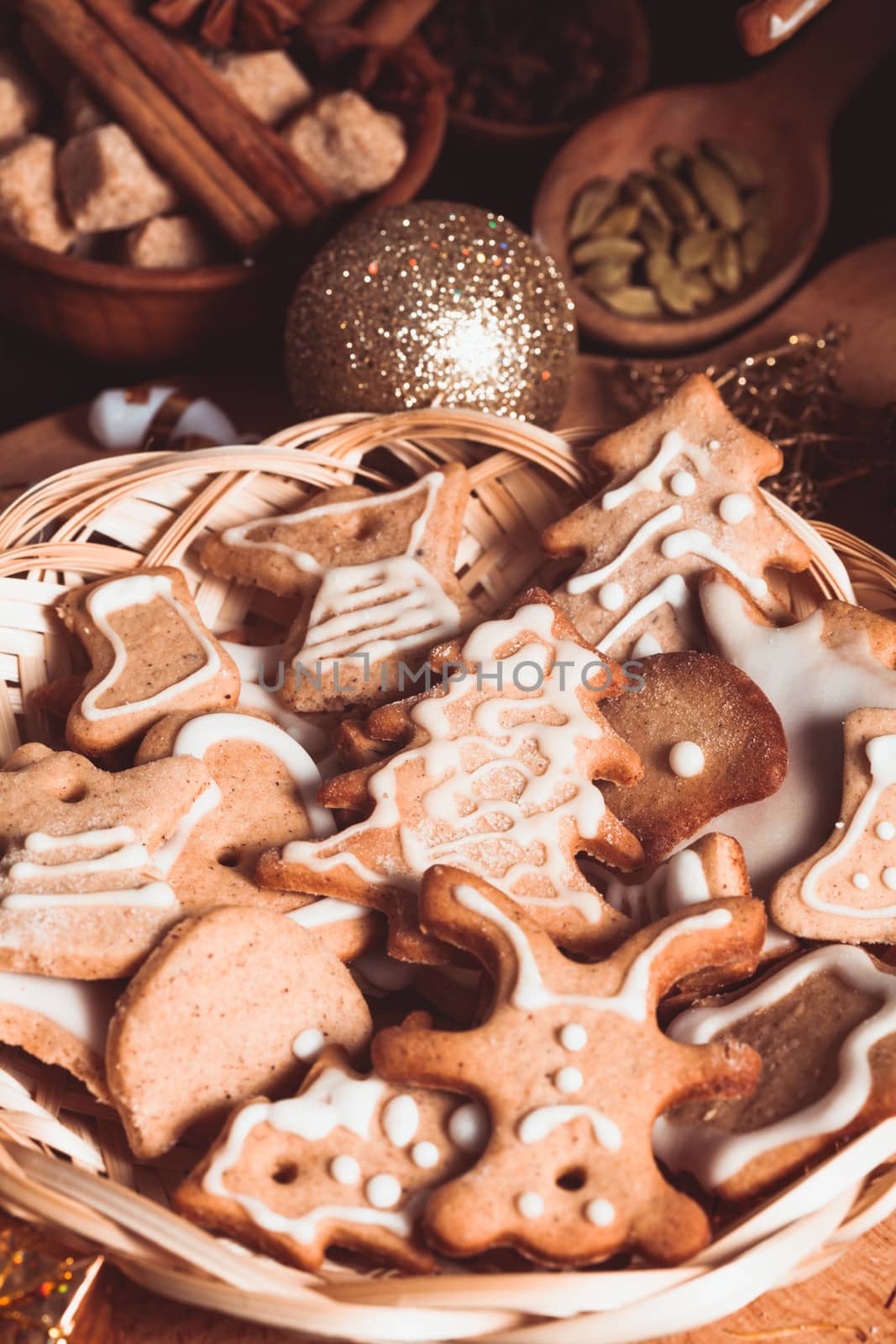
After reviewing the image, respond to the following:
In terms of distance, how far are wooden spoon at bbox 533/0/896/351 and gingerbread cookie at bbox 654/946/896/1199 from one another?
1.34 meters

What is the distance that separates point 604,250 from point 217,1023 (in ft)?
4.85

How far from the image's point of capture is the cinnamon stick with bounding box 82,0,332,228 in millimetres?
1722

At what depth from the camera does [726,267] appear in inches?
79.6

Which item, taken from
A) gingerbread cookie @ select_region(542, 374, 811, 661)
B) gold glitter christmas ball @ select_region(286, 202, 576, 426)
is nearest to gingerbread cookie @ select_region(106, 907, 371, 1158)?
gingerbread cookie @ select_region(542, 374, 811, 661)

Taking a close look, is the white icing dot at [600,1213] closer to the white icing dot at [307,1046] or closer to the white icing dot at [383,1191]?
the white icing dot at [383,1191]

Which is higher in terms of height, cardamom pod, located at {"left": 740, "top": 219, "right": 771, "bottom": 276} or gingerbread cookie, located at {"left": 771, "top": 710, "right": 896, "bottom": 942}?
cardamom pod, located at {"left": 740, "top": 219, "right": 771, "bottom": 276}

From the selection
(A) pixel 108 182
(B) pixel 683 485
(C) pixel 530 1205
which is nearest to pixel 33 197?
(A) pixel 108 182

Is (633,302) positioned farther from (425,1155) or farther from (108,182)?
(425,1155)

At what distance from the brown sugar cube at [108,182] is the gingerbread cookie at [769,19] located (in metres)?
0.87

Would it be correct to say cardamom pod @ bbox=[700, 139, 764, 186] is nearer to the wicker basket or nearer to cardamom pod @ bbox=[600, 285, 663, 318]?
cardamom pod @ bbox=[600, 285, 663, 318]

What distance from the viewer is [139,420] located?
1.70m

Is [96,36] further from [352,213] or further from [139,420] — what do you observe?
[139,420]

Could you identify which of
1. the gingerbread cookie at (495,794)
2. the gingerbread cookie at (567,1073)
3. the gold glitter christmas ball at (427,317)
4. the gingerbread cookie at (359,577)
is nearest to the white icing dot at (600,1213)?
the gingerbread cookie at (567,1073)

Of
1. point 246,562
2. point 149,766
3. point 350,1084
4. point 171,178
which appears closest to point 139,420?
point 171,178
